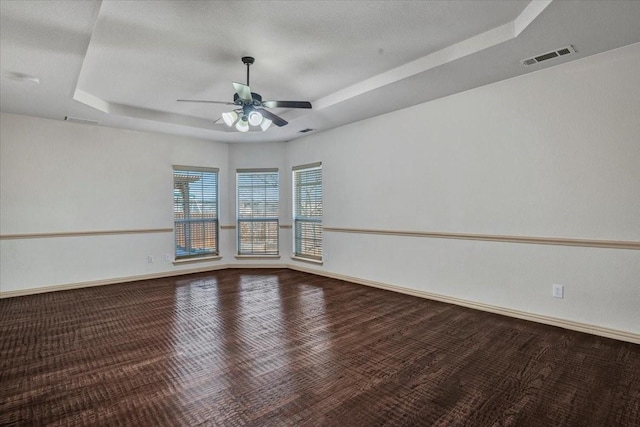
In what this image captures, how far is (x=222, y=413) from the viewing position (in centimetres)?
198

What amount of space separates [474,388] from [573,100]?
2.80 meters

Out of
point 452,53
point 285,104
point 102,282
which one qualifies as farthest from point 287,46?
point 102,282

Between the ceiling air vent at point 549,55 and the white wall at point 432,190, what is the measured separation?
0.84ft

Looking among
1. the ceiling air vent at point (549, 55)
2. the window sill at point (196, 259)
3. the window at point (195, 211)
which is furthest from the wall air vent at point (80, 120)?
the ceiling air vent at point (549, 55)

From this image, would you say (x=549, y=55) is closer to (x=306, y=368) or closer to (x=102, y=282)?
(x=306, y=368)

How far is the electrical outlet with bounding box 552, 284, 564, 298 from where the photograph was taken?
3.29 meters

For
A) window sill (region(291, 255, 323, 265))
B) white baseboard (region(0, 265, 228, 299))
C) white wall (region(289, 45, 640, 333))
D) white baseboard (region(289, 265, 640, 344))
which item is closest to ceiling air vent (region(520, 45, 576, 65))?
white wall (region(289, 45, 640, 333))

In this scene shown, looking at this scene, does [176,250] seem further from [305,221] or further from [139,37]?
[139,37]

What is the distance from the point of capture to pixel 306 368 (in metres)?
2.51

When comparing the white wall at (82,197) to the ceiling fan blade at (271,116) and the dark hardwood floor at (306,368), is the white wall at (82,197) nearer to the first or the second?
the dark hardwood floor at (306,368)

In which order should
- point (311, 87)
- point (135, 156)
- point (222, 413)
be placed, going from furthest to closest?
point (135, 156)
point (311, 87)
point (222, 413)

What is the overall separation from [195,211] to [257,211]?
1194mm

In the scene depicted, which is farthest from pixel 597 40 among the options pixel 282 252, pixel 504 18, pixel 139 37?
pixel 282 252

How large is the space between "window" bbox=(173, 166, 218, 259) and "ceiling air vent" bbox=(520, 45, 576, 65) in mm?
5383
